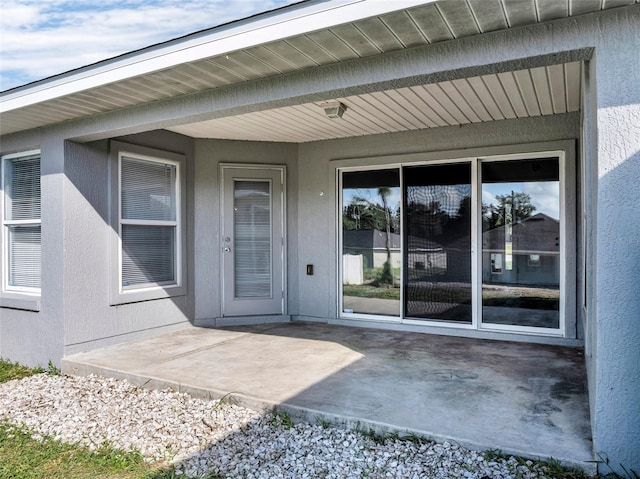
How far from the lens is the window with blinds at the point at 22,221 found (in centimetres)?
530

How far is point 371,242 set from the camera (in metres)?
6.12

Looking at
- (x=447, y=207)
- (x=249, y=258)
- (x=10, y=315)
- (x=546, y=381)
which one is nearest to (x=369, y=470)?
(x=546, y=381)

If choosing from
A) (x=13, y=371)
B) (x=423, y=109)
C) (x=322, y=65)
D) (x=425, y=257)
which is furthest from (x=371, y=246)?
(x=13, y=371)

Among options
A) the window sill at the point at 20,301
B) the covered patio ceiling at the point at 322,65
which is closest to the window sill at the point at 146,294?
the window sill at the point at 20,301

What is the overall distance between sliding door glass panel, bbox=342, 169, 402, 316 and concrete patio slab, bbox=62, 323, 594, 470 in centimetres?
48

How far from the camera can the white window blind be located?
6.41 meters

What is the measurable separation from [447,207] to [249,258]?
2.73 metres

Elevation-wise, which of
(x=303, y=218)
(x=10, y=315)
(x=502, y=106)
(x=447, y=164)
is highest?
(x=502, y=106)

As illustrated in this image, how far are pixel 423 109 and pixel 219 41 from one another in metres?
2.47

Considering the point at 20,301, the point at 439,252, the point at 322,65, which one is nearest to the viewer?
the point at 322,65

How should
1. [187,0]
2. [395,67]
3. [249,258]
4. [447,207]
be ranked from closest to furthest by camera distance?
[395,67], [187,0], [447,207], [249,258]

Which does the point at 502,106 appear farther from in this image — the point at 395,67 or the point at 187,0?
the point at 187,0

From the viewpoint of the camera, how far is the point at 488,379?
386 cm

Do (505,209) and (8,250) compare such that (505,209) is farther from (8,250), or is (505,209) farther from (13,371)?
(8,250)
